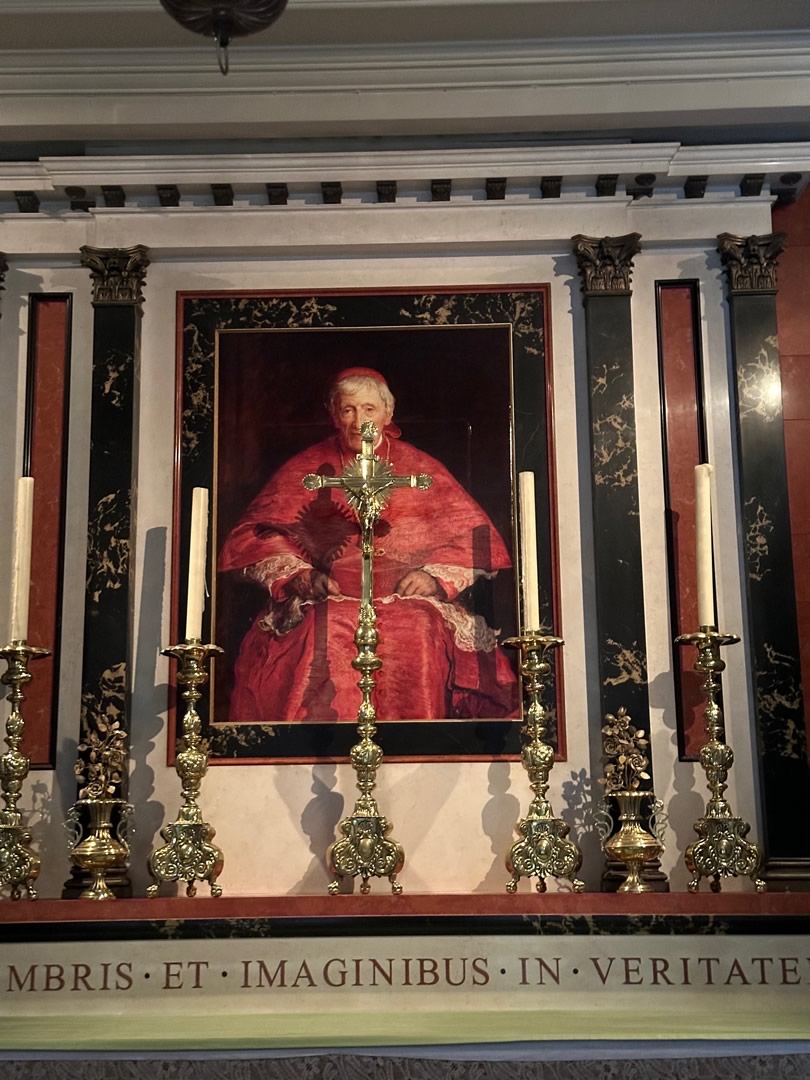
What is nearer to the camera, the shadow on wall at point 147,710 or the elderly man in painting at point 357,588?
the shadow on wall at point 147,710

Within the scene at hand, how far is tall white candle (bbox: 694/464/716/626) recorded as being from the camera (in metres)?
5.35

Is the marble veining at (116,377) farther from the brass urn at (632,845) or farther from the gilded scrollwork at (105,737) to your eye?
the brass urn at (632,845)

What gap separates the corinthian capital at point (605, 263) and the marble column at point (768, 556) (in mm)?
468

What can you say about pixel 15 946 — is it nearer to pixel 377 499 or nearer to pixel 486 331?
pixel 377 499

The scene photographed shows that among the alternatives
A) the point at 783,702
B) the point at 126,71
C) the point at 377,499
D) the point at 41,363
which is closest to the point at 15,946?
the point at 377,499

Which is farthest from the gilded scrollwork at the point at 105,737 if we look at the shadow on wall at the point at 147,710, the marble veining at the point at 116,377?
the marble veining at the point at 116,377

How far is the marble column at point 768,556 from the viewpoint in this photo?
569cm

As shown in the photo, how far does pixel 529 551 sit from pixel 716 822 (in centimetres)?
127

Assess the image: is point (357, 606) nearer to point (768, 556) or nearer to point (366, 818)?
point (366, 818)

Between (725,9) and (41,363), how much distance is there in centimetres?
341

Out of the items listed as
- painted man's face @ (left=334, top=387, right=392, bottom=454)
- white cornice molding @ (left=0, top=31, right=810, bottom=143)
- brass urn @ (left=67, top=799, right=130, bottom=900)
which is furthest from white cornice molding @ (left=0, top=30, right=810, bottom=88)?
brass urn @ (left=67, top=799, right=130, bottom=900)

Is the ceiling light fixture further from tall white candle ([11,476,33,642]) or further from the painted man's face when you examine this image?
the painted man's face

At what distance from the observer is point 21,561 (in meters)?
5.41

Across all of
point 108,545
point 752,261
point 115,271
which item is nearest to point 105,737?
point 108,545
